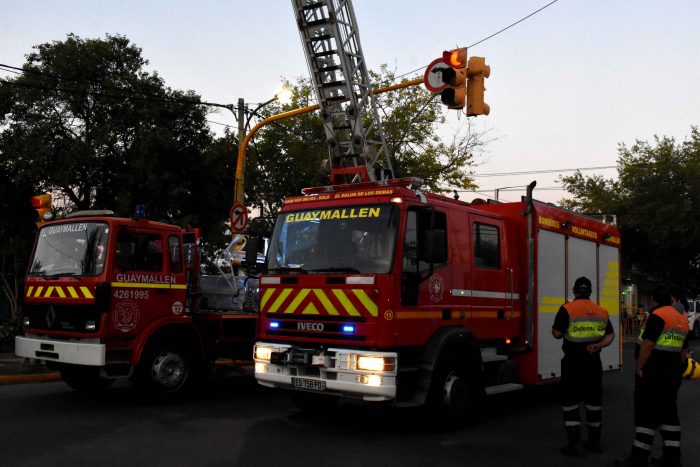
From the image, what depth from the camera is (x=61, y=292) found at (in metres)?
9.03

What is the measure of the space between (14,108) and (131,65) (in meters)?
3.80

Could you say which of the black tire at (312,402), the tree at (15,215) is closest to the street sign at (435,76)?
the black tire at (312,402)

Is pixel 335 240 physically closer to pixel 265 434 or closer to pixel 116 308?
pixel 265 434

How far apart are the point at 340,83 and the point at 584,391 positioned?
853cm

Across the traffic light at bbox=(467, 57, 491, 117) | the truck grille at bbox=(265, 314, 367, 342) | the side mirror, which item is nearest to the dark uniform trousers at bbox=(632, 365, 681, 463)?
the truck grille at bbox=(265, 314, 367, 342)

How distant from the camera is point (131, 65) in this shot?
22344 millimetres

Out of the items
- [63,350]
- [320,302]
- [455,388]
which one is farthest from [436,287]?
[63,350]

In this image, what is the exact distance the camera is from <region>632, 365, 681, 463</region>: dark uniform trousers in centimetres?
628

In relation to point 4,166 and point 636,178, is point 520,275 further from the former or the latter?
point 636,178

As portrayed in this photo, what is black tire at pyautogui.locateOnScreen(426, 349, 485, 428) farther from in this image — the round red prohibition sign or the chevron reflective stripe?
the round red prohibition sign

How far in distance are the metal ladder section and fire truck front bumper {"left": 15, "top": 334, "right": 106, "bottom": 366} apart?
20.4 ft

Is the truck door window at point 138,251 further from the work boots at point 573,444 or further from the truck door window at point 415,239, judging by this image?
the work boots at point 573,444

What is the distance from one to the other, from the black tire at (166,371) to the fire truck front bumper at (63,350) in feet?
2.30

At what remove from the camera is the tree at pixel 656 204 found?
31.1 m
